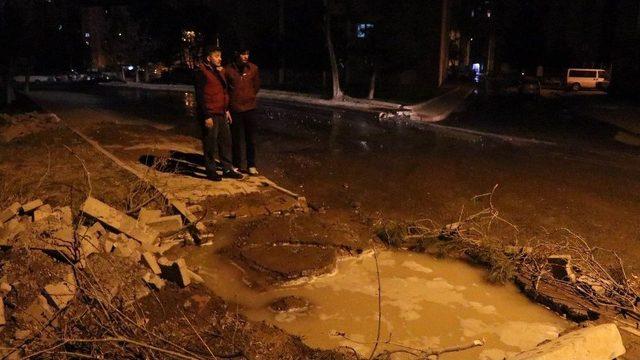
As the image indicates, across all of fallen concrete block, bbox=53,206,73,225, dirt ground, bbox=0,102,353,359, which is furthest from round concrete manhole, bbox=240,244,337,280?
fallen concrete block, bbox=53,206,73,225

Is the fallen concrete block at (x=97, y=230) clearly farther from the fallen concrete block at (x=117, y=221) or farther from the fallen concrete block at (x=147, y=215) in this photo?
the fallen concrete block at (x=147, y=215)

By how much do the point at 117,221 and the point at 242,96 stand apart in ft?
10.5

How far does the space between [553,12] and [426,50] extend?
20.5 m

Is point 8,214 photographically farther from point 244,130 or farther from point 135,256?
point 244,130

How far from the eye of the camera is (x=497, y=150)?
1194 centimetres

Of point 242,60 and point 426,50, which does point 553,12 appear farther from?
point 242,60

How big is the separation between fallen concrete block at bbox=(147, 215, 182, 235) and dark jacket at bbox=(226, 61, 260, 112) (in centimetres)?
251

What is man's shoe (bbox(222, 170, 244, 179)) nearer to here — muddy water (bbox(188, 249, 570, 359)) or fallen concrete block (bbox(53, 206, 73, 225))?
muddy water (bbox(188, 249, 570, 359))

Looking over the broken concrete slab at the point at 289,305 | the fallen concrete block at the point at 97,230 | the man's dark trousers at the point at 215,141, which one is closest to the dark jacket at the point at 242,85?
the man's dark trousers at the point at 215,141

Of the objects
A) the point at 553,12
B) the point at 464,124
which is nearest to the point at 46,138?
the point at 464,124

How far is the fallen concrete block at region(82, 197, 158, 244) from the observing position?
195 inches

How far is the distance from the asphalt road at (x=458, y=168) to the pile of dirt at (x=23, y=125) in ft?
5.21

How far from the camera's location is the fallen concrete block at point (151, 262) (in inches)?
175

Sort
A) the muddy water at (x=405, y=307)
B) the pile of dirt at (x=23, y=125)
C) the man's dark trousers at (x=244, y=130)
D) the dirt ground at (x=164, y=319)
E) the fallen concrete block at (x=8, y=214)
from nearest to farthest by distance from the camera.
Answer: the dirt ground at (x=164, y=319)
the muddy water at (x=405, y=307)
the fallen concrete block at (x=8, y=214)
the man's dark trousers at (x=244, y=130)
the pile of dirt at (x=23, y=125)
